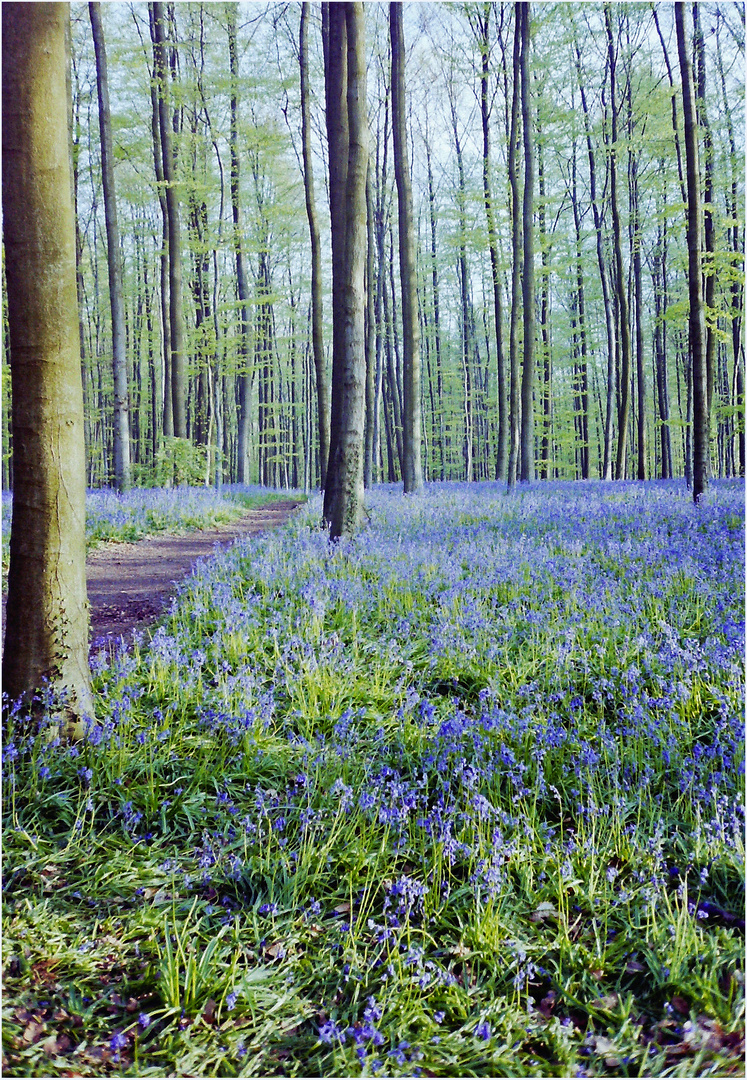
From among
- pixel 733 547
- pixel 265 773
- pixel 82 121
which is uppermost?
pixel 82 121

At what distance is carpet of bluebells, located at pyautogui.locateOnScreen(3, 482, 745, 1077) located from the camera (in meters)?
1.95

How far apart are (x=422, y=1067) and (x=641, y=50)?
25087 mm

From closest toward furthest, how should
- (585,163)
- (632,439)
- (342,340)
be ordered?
(342,340) → (585,163) → (632,439)

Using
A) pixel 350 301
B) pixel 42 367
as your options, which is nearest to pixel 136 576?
pixel 350 301

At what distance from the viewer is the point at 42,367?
3.15 meters

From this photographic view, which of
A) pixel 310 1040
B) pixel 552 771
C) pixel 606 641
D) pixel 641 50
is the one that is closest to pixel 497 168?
pixel 641 50

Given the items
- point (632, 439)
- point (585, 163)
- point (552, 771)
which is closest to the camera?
point (552, 771)

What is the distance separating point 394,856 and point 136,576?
6.67m

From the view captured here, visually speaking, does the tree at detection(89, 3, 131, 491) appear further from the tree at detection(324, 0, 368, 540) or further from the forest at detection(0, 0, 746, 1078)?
the forest at detection(0, 0, 746, 1078)

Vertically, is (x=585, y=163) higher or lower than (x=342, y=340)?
higher

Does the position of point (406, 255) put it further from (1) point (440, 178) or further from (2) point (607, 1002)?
(1) point (440, 178)

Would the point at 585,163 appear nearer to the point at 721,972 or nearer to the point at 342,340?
the point at 342,340

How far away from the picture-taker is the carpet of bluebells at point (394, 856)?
6.40 ft

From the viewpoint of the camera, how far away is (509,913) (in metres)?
2.39
